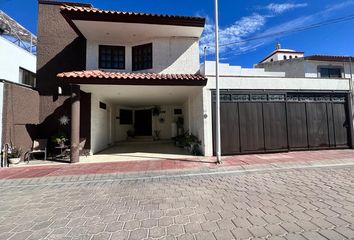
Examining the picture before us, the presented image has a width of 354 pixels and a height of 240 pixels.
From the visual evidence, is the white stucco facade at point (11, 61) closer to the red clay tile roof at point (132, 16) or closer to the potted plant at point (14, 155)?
the red clay tile roof at point (132, 16)

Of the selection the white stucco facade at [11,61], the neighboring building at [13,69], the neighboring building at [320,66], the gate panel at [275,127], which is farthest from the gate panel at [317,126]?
the white stucco facade at [11,61]

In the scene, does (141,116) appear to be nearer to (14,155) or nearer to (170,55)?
(170,55)

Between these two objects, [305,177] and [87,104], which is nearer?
[305,177]

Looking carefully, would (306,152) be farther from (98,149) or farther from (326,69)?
(326,69)

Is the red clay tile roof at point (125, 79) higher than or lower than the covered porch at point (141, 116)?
higher

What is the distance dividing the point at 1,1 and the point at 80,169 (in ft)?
30.0

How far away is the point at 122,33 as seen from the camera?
1011cm

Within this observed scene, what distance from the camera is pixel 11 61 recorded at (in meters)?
11.0

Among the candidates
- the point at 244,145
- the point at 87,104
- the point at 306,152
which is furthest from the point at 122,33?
the point at 306,152

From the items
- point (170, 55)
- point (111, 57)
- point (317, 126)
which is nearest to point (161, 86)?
point (170, 55)

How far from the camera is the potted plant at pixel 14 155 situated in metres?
7.88

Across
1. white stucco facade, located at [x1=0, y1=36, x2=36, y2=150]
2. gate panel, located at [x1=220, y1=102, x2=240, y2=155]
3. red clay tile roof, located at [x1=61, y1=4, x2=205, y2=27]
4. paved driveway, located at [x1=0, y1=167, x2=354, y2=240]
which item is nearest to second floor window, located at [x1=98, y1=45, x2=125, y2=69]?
red clay tile roof, located at [x1=61, y1=4, x2=205, y2=27]

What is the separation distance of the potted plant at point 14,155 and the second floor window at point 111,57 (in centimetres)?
569

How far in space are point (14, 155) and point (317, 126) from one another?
1431cm
